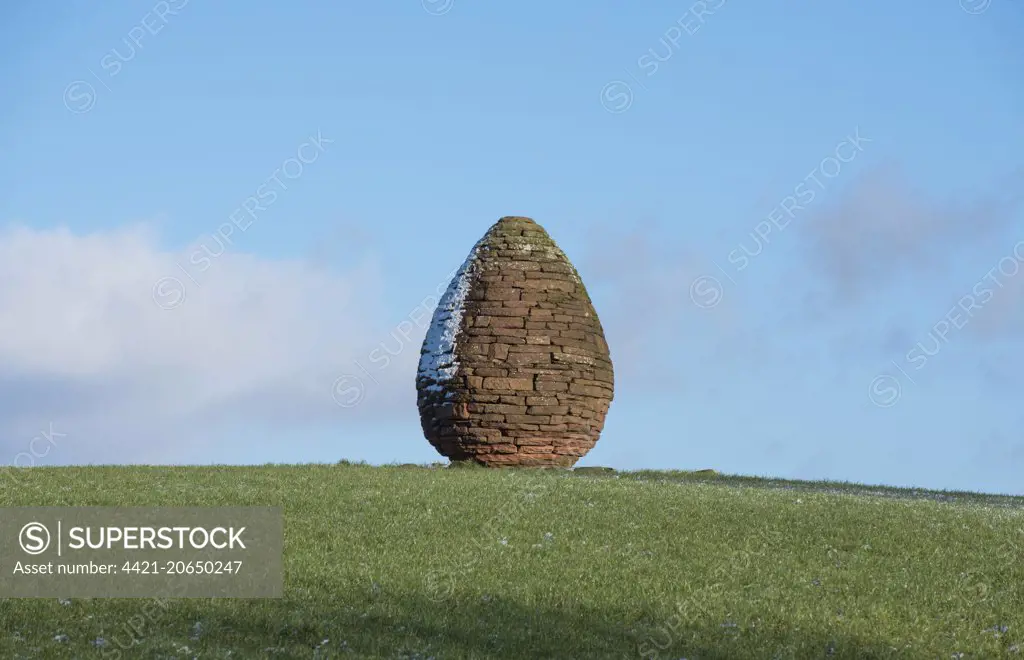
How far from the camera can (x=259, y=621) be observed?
42.1 feet

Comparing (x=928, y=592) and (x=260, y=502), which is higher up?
(x=260, y=502)

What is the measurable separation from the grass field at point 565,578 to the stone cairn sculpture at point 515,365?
12.8ft

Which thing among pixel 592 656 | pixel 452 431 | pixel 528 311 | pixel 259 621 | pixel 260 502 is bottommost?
pixel 592 656

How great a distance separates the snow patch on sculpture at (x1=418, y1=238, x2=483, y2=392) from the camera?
83.1 ft

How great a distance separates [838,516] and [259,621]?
1049 cm

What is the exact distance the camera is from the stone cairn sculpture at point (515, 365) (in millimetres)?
24750

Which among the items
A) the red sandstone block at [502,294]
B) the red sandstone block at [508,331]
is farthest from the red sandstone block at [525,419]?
the red sandstone block at [502,294]

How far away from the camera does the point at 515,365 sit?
2473cm

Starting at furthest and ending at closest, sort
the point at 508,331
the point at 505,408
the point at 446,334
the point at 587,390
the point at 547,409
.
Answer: the point at 446,334
the point at 587,390
the point at 508,331
the point at 547,409
the point at 505,408

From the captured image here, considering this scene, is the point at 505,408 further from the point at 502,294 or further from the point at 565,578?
the point at 565,578

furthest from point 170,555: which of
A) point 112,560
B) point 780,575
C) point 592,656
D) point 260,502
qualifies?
point 780,575

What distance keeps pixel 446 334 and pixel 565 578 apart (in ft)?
38.8

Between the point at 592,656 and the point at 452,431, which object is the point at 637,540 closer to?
the point at 592,656

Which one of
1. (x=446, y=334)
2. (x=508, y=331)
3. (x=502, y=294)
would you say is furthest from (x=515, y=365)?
(x=446, y=334)
